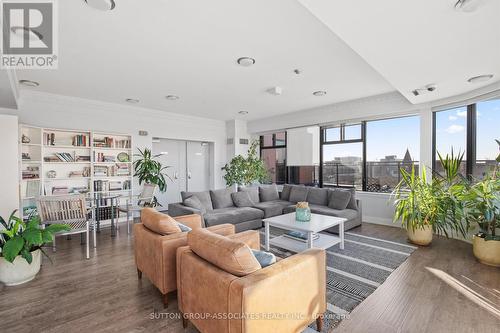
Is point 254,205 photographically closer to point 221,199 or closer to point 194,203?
point 221,199

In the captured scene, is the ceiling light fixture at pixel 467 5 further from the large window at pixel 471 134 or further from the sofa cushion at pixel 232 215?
the sofa cushion at pixel 232 215

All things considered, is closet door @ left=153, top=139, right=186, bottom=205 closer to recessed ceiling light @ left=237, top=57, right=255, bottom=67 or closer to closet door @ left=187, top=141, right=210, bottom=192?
closet door @ left=187, top=141, right=210, bottom=192

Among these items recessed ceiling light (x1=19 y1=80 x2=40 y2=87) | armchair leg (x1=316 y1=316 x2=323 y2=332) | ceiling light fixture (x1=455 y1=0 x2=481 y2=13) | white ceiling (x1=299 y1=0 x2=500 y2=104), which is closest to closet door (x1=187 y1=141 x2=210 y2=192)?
recessed ceiling light (x1=19 y1=80 x2=40 y2=87)

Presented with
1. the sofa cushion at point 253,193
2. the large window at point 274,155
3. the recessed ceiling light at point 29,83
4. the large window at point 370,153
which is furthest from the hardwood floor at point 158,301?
the large window at point 274,155

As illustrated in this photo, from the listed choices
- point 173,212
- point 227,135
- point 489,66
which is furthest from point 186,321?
point 227,135

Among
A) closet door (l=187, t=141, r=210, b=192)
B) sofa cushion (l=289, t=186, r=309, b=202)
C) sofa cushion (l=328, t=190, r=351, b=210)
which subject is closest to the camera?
sofa cushion (l=328, t=190, r=351, b=210)

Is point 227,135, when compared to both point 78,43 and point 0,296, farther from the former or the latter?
point 0,296

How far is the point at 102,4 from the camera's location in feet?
6.45

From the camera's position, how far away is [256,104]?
5465 mm

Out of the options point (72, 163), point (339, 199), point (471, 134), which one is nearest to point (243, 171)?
point (339, 199)

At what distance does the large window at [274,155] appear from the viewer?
23.6 feet

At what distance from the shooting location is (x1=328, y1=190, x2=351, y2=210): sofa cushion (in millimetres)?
4684

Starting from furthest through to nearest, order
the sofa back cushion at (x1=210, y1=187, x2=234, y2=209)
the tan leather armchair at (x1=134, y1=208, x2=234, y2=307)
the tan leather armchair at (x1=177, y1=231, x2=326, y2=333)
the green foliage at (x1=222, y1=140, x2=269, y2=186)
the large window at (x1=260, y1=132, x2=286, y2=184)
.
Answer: the large window at (x1=260, y1=132, x2=286, y2=184) → the green foliage at (x1=222, y1=140, x2=269, y2=186) → the sofa back cushion at (x1=210, y1=187, x2=234, y2=209) → the tan leather armchair at (x1=134, y1=208, x2=234, y2=307) → the tan leather armchair at (x1=177, y1=231, x2=326, y2=333)

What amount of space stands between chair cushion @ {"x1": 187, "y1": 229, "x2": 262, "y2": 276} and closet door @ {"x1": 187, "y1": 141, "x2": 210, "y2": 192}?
18.1 ft
